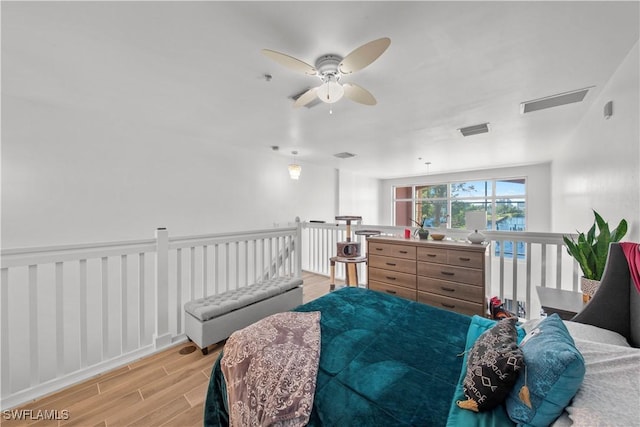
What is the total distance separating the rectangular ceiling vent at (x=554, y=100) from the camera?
2.56 m

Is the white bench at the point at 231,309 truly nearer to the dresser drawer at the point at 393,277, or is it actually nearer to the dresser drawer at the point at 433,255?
the dresser drawer at the point at 393,277

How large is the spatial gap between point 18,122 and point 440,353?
4597 millimetres

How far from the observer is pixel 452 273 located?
8.86 feet

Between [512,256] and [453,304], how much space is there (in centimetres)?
232

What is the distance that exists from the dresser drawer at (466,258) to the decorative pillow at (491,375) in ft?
5.79

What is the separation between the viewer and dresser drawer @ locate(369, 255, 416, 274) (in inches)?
118

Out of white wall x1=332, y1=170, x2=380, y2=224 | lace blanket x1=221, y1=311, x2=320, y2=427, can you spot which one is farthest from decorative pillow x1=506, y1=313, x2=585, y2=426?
white wall x1=332, y1=170, x2=380, y2=224

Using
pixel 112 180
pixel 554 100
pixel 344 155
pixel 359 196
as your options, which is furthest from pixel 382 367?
pixel 359 196

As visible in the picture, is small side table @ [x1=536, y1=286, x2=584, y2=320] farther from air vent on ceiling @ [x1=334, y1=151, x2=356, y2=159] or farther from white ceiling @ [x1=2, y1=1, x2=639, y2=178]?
air vent on ceiling @ [x1=334, y1=151, x2=356, y2=159]

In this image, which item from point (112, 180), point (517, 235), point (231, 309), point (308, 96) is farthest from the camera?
point (112, 180)

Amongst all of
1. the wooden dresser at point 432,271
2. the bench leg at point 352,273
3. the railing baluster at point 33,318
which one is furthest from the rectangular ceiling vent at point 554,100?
the railing baluster at point 33,318

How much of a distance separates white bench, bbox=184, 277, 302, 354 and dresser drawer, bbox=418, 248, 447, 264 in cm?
159

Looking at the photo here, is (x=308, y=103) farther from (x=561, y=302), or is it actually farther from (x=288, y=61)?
(x=561, y=302)

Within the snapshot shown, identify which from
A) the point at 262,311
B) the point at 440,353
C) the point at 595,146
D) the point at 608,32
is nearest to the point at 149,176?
the point at 262,311
